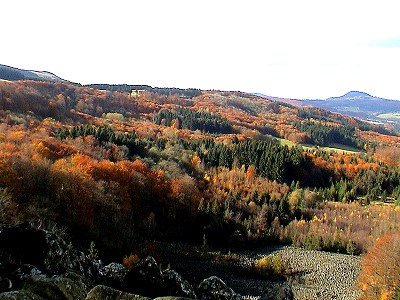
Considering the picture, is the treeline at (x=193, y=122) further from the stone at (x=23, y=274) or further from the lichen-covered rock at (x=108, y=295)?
A: the lichen-covered rock at (x=108, y=295)

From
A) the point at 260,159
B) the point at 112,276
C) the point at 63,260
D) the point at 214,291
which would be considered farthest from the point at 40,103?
the point at 214,291

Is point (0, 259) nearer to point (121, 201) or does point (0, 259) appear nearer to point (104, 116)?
point (121, 201)

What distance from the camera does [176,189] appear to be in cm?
8438

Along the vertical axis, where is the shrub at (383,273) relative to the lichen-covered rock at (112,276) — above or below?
below

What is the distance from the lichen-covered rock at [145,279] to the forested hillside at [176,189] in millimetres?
20354

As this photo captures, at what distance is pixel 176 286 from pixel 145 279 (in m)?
1.28

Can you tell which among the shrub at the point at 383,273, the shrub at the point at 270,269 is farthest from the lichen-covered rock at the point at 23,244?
the shrub at the point at 270,269

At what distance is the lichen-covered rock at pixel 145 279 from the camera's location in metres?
15.8

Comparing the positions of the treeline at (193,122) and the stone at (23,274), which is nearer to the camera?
the stone at (23,274)

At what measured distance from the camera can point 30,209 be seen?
45531 mm

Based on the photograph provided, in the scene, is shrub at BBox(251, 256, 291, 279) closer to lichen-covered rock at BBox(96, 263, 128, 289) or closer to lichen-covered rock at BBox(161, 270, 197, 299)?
lichen-covered rock at BBox(96, 263, 128, 289)

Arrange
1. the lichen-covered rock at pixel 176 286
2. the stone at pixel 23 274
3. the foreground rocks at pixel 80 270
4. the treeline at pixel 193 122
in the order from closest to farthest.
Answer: the stone at pixel 23 274 < the foreground rocks at pixel 80 270 < the lichen-covered rock at pixel 176 286 < the treeline at pixel 193 122

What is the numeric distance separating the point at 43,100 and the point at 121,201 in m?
95.0

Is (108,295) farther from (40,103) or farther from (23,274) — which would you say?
(40,103)
